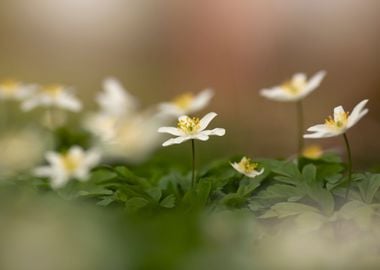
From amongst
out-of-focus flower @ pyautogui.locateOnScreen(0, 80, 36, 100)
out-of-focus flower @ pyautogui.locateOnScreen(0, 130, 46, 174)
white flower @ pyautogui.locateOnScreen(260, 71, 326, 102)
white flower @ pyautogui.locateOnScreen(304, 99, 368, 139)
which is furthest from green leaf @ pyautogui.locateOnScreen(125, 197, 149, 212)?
out-of-focus flower @ pyautogui.locateOnScreen(0, 80, 36, 100)

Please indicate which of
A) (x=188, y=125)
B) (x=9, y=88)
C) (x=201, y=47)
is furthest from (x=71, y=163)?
(x=201, y=47)

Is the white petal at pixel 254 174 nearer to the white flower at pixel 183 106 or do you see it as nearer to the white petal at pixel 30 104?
the white flower at pixel 183 106

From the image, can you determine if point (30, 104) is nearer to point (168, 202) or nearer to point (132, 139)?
point (132, 139)

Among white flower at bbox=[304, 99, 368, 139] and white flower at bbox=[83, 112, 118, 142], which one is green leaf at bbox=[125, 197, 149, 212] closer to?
white flower at bbox=[304, 99, 368, 139]

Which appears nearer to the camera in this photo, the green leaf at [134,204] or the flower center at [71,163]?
the green leaf at [134,204]

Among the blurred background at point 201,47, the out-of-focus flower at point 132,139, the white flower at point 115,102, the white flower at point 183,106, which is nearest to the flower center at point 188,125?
the out-of-focus flower at point 132,139

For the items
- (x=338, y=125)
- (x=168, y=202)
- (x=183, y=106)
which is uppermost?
(x=183, y=106)

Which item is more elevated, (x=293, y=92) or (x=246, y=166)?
(x=293, y=92)
